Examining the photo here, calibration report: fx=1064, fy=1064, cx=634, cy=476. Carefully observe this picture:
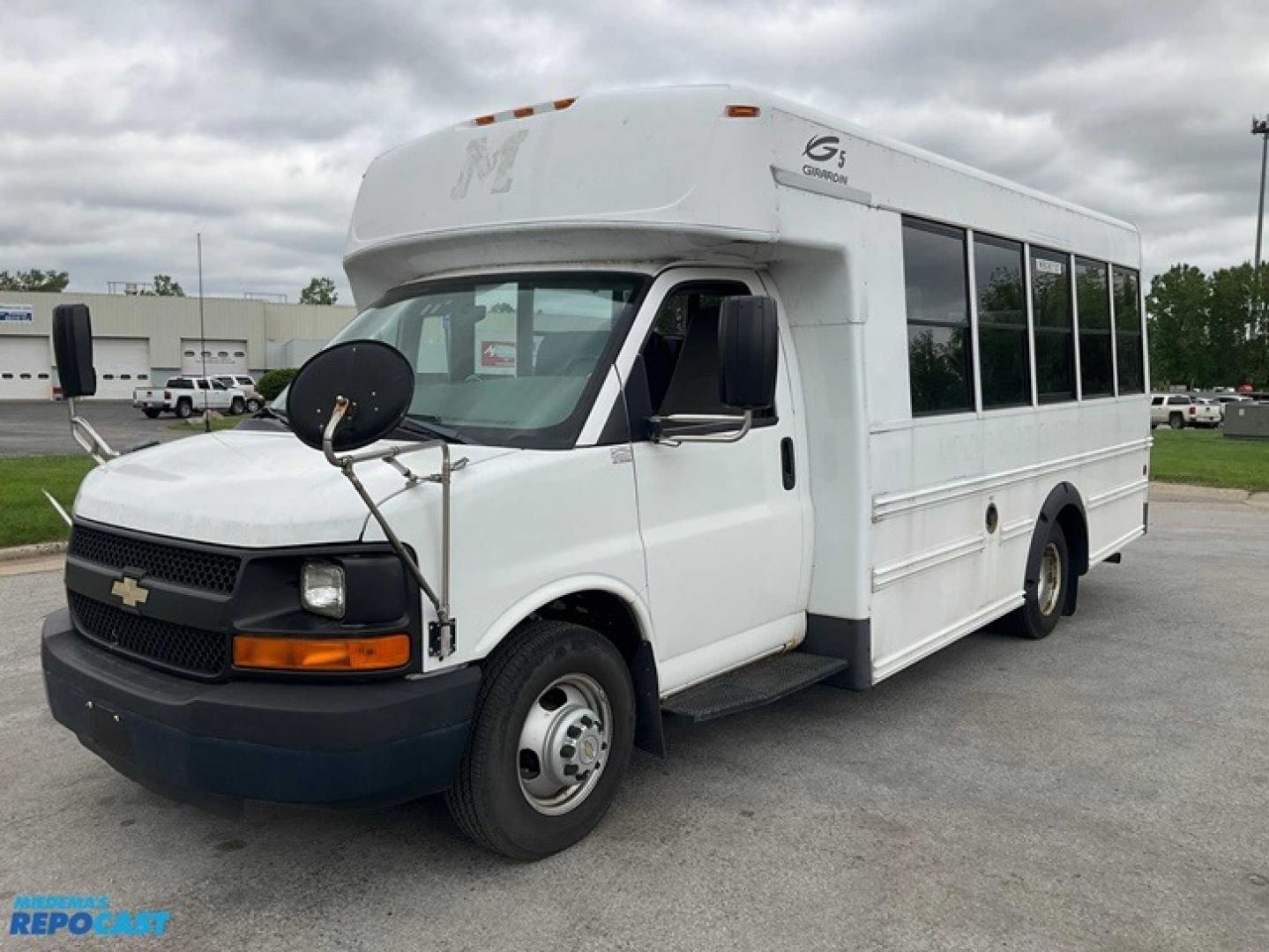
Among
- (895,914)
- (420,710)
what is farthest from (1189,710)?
(420,710)

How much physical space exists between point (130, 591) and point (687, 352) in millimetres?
2251

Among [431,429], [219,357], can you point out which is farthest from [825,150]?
[219,357]

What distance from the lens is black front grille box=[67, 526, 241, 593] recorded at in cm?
329

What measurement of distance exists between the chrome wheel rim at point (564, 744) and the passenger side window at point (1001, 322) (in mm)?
3216

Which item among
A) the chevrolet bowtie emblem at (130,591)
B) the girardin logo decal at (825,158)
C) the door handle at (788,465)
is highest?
the girardin logo decal at (825,158)

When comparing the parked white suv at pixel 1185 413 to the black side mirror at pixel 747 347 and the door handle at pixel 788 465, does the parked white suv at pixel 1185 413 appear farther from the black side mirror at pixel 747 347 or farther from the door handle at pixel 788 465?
the black side mirror at pixel 747 347

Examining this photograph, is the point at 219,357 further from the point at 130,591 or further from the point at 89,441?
the point at 130,591

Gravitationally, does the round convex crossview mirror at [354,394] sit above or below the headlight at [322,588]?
above

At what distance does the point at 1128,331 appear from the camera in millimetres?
8328

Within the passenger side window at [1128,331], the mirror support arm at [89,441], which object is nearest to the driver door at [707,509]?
the mirror support arm at [89,441]

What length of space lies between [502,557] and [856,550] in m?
2.00

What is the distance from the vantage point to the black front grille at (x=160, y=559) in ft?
10.8

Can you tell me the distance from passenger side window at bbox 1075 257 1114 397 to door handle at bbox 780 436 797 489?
3443 millimetres

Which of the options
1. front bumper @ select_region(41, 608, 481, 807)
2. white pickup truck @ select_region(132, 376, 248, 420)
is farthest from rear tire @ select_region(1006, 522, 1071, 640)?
white pickup truck @ select_region(132, 376, 248, 420)
